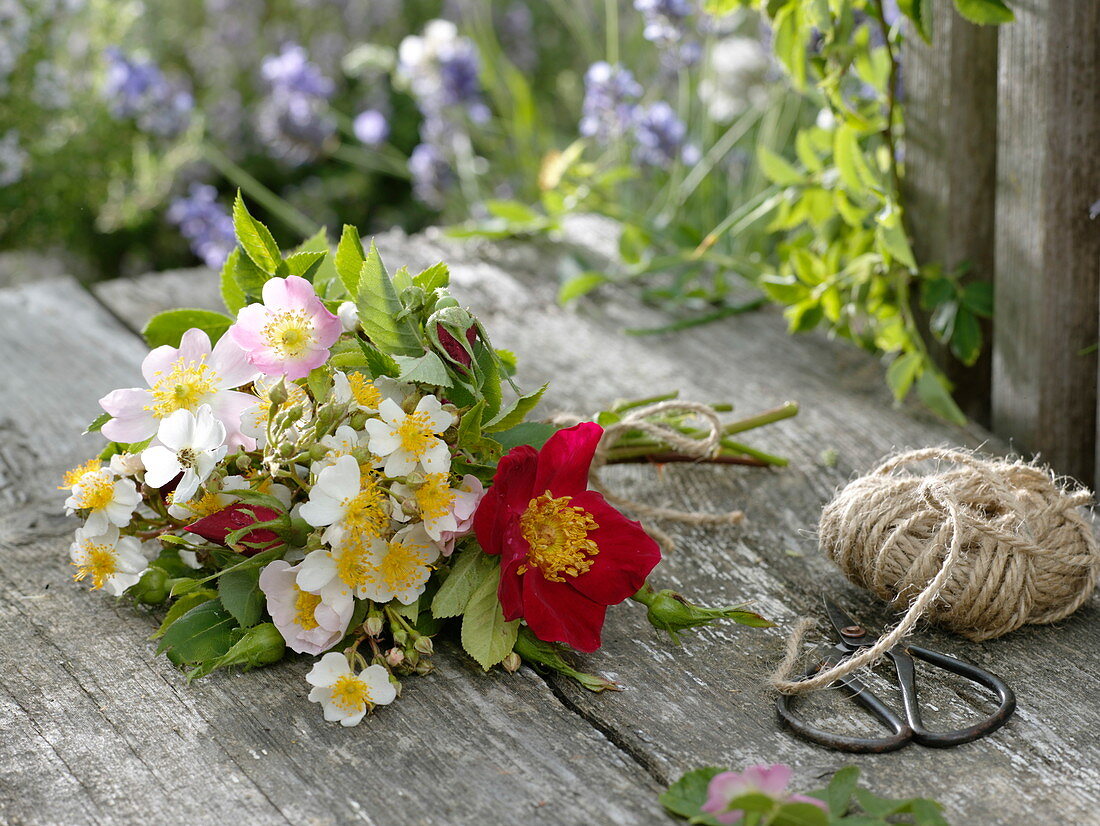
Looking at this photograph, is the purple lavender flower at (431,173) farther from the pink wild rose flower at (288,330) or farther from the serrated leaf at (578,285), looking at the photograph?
the pink wild rose flower at (288,330)

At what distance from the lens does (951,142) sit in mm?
1450

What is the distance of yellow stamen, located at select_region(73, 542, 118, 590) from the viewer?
3.19 ft

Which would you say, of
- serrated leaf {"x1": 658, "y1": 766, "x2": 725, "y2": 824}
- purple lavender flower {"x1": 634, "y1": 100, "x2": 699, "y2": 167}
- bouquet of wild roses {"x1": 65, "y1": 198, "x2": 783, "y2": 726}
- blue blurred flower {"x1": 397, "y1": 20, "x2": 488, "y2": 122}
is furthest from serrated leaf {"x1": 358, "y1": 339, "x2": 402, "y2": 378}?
blue blurred flower {"x1": 397, "y1": 20, "x2": 488, "y2": 122}

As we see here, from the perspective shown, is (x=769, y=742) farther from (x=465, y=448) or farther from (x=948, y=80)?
(x=948, y=80)

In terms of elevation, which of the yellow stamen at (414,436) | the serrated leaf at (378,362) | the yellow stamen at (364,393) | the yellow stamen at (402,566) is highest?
the serrated leaf at (378,362)

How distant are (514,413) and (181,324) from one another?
36 centimetres

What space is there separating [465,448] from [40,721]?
1.35ft

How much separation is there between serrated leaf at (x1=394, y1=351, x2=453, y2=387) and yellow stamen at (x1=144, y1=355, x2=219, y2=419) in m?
0.17

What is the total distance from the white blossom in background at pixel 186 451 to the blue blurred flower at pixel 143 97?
2.31 metres

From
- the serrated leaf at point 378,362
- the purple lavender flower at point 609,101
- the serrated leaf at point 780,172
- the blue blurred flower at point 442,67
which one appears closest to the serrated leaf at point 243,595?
the serrated leaf at point 378,362

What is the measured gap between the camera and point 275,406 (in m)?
Result: 0.87

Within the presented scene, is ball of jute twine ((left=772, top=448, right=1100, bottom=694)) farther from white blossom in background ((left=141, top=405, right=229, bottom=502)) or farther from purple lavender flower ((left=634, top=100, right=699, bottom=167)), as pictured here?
purple lavender flower ((left=634, top=100, right=699, bottom=167))

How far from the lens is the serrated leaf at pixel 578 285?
1781mm

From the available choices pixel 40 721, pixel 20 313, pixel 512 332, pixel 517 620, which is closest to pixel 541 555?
pixel 517 620
